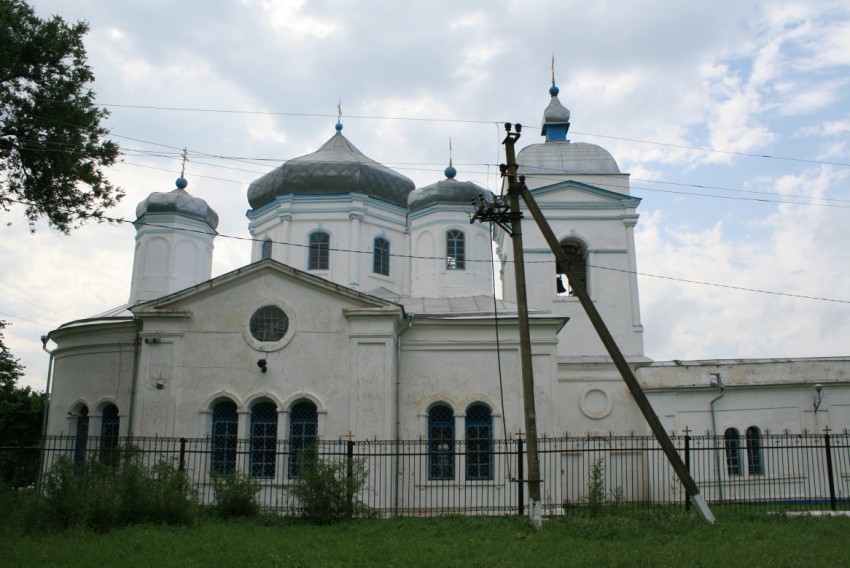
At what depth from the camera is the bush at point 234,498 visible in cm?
1330

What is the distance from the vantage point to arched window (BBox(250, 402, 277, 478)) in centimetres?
1579

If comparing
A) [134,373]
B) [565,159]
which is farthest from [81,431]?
[565,159]

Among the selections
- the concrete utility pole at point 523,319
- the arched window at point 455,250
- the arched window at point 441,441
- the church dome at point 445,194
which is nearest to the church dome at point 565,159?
the church dome at point 445,194

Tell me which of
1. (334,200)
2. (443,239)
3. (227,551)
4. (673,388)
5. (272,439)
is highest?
(334,200)

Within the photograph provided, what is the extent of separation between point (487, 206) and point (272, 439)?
7028 mm

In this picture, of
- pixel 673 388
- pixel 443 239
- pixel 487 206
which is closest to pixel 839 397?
pixel 673 388

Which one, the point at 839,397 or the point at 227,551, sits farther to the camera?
the point at 839,397

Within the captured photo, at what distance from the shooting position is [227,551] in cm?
1017

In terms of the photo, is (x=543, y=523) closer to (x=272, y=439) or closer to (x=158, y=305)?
(x=272, y=439)

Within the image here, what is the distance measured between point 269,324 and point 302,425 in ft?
7.55

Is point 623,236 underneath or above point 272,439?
above

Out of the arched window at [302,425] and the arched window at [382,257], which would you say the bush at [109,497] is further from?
the arched window at [382,257]

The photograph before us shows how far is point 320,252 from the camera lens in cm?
2141

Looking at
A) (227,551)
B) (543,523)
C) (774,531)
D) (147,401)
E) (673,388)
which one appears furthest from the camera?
(673,388)
